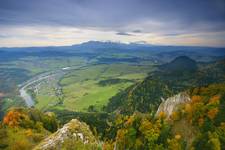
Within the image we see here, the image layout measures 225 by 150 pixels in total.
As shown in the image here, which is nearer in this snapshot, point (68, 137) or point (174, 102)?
point (68, 137)

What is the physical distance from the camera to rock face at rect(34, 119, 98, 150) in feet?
70.0

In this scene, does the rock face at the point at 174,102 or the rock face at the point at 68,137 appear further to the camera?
the rock face at the point at 174,102

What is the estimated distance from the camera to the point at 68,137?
2245 centimetres

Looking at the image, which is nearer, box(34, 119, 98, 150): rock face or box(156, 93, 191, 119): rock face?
box(34, 119, 98, 150): rock face

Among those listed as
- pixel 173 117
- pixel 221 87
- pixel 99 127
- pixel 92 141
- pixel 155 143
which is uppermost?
pixel 92 141

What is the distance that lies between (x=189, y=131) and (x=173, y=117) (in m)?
13.9

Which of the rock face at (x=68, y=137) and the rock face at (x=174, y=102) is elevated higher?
the rock face at (x=68, y=137)

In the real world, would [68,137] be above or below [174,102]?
above

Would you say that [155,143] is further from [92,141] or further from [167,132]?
[92,141]

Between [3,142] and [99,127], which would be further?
[99,127]

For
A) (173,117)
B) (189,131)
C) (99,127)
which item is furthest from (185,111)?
(99,127)

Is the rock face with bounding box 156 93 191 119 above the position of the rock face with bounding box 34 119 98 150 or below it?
below

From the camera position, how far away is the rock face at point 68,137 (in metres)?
21.3

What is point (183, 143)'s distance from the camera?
306 ft
